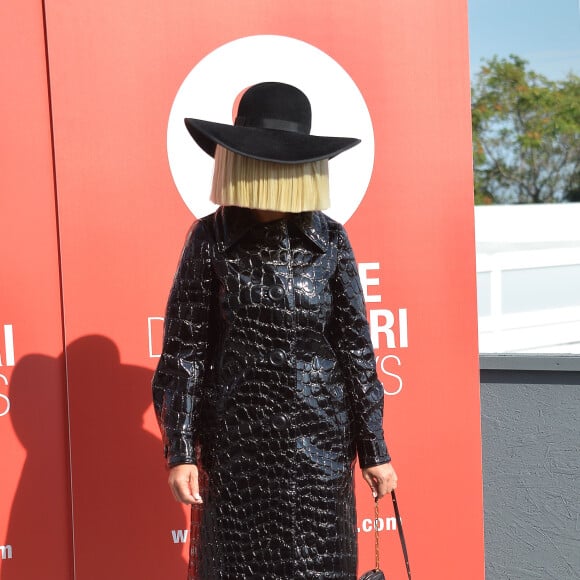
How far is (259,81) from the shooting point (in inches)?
115

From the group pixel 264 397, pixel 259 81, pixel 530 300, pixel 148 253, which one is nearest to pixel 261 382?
pixel 264 397

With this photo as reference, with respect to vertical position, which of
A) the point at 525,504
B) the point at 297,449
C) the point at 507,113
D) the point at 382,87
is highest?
the point at 507,113

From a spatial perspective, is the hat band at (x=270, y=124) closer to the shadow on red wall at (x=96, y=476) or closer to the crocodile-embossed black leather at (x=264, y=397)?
the crocodile-embossed black leather at (x=264, y=397)

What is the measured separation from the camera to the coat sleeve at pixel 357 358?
234 cm

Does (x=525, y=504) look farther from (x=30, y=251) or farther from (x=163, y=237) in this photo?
(x=30, y=251)

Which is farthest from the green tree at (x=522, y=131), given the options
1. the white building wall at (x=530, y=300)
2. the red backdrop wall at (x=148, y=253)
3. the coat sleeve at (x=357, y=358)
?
the coat sleeve at (x=357, y=358)

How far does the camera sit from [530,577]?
3438mm

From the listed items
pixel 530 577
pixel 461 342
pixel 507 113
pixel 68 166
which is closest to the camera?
pixel 68 166

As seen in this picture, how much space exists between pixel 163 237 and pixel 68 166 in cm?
35

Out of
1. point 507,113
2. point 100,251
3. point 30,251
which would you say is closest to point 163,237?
point 100,251


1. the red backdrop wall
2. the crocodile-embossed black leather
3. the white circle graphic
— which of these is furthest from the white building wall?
the crocodile-embossed black leather

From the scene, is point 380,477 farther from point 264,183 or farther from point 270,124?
point 270,124

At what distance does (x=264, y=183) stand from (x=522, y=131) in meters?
10.6

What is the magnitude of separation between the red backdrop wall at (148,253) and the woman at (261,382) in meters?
0.63
